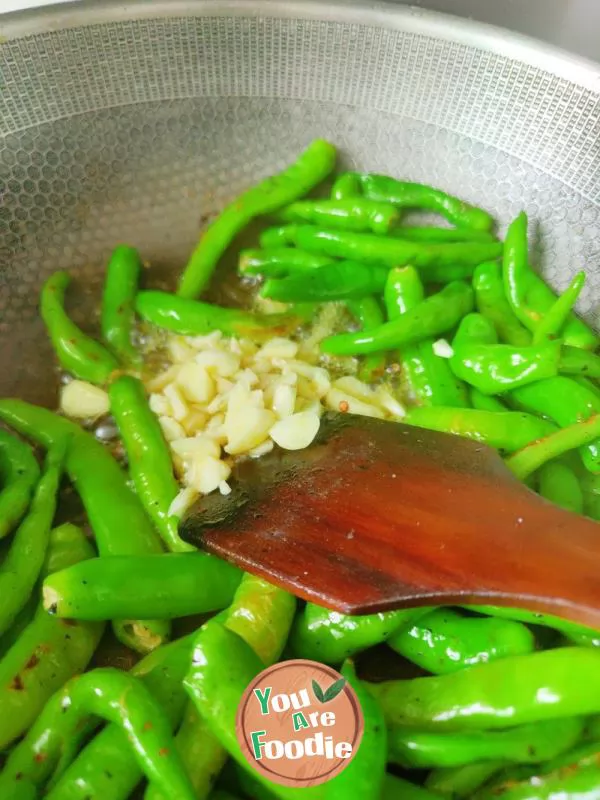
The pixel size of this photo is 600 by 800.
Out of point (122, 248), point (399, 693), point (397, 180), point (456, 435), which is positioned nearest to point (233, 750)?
point (399, 693)

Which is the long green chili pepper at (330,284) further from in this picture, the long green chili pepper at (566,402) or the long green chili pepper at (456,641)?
the long green chili pepper at (456,641)

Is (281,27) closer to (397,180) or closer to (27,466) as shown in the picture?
(397,180)

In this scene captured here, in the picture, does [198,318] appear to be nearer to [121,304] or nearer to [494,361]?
[121,304]

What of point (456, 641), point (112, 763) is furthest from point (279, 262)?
point (112, 763)

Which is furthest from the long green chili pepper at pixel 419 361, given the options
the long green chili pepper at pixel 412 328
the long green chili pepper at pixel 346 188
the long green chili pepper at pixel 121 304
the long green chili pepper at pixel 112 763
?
the long green chili pepper at pixel 112 763

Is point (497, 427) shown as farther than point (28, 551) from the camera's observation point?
Yes

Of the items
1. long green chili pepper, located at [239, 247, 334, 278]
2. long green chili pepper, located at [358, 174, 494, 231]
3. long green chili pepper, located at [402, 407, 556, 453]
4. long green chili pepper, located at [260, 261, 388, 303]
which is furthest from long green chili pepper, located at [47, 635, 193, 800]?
long green chili pepper, located at [358, 174, 494, 231]

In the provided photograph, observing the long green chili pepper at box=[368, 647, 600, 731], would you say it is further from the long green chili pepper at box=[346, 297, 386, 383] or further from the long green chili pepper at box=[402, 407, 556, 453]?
the long green chili pepper at box=[346, 297, 386, 383]
